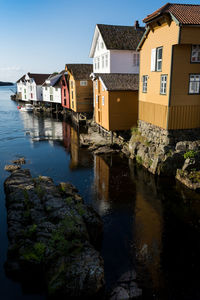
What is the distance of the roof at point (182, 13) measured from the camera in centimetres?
1623

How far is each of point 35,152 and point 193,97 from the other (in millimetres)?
17023

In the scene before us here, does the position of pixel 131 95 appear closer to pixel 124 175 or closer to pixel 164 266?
pixel 124 175

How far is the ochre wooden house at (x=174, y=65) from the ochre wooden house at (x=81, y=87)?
19.0 meters

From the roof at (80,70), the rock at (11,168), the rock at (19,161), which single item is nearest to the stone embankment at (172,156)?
the rock at (19,161)

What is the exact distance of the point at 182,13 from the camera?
56.0 ft

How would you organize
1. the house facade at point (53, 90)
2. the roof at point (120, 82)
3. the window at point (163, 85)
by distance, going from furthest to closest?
1. the house facade at point (53, 90)
2. the roof at point (120, 82)
3. the window at point (163, 85)

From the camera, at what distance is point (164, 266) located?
973 centimetres

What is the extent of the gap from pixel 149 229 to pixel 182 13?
49.8 feet

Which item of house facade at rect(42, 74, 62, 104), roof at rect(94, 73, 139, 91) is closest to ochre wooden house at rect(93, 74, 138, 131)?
roof at rect(94, 73, 139, 91)

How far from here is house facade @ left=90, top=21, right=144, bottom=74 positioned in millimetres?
30906

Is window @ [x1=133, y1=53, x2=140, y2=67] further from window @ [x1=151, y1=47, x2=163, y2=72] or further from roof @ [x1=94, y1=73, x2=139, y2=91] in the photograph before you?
window @ [x1=151, y1=47, x2=163, y2=72]

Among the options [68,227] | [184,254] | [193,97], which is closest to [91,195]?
[68,227]

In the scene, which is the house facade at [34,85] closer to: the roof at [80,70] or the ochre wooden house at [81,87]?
the ochre wooden house at [81,87]

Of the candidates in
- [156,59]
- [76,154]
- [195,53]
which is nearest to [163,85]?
[156,59]
